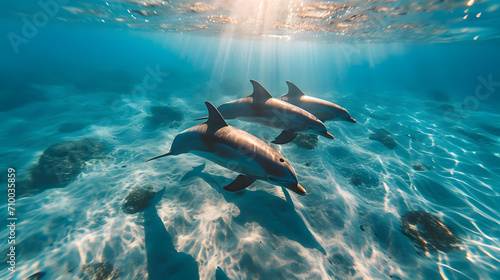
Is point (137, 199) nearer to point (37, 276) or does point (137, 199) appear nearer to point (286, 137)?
point (37, 276)

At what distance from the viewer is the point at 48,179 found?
6703 mm

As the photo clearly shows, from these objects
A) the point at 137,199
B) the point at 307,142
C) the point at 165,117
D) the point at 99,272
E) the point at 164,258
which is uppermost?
the point at 307,142

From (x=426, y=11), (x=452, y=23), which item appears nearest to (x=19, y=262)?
(x=426, y=11)

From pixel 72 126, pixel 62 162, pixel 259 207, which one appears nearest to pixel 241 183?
pixel 259 207

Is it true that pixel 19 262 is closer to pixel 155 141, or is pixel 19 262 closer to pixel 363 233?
pixel 155 141

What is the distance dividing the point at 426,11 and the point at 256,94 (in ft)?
50.6

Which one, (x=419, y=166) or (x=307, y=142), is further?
(x=307, y=142)

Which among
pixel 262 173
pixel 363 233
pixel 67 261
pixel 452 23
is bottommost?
pixel 67 261

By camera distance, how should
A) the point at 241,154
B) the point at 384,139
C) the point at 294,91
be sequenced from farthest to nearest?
the point at 384,139 → the point at 294,91 → the point at 241,154

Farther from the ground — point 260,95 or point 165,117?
point 260,95

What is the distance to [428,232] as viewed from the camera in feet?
15.9

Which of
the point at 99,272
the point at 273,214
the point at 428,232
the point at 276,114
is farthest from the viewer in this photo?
the point at 276,114

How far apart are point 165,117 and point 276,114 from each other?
1039cm

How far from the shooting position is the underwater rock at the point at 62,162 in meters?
6.63
